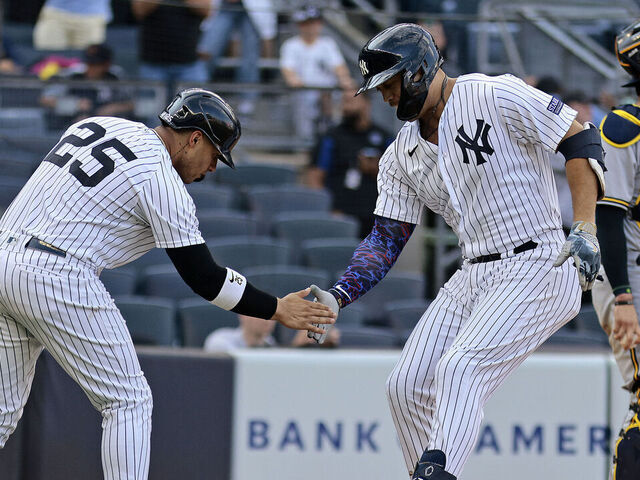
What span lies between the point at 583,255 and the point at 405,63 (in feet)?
3.20

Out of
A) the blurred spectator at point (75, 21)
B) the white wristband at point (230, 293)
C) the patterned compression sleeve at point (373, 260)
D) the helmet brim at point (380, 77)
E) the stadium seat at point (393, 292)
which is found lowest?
the stadium seat at point (393, 292)

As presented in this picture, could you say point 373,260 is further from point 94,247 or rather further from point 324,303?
point 94,247

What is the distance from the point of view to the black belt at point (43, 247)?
13.0 feet

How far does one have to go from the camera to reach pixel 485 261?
4094mm

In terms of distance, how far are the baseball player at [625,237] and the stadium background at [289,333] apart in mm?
995

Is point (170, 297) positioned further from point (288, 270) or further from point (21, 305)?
point (21, 305)

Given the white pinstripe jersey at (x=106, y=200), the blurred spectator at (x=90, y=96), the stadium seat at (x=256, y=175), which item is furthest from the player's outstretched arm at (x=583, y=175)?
the blurred spectator at (x=90, y=96)

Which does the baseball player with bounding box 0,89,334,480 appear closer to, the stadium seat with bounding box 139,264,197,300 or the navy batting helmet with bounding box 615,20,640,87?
the navy batting helmet with bounding box 615,20,640,87

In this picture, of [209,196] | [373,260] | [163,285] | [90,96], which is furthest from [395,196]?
[90,96]

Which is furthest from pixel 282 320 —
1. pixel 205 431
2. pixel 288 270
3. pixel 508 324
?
pixel 288 270

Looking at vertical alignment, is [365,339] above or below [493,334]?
below

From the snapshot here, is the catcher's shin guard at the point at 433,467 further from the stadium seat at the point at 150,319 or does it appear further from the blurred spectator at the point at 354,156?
the blurred spectator at the point at 354,156

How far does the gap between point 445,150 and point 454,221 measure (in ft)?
1.10

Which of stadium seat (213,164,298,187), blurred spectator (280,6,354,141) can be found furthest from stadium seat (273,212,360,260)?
blurred spectator (280,6,354,141)
